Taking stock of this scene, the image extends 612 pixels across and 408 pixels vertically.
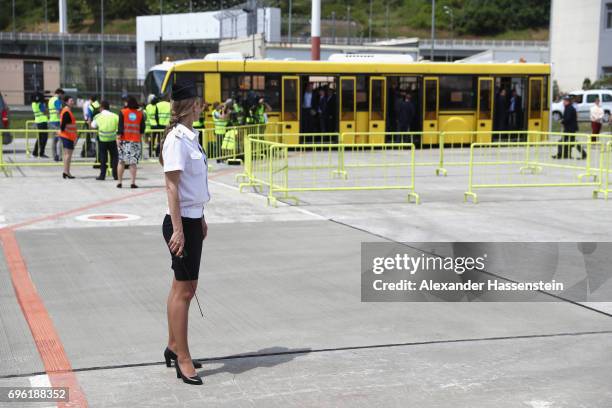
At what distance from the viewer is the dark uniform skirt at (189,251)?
5453 millimetres

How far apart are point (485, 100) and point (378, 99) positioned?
4022mm

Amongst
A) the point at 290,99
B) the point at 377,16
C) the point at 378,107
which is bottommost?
the point at 378,107

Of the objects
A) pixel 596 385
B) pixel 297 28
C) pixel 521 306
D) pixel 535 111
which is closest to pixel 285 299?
pixel 521 306

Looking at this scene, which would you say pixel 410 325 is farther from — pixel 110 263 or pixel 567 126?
pixel 567 126

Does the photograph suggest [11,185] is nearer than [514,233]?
No

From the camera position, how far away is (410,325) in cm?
688

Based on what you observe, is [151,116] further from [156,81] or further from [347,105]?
[347,105]

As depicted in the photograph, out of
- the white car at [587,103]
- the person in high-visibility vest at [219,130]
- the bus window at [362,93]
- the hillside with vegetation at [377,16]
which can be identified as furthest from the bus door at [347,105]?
the hillside with vegetation at [377,16]

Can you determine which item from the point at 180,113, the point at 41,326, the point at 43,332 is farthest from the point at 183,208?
the point at 41,326

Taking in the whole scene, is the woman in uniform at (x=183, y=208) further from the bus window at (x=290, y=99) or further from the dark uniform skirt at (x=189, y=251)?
the bus window at (x=290, y=99)

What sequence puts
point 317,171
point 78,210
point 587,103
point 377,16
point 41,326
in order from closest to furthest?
1. point 41,326
2. point 78,210
3. point 317,171
4. point 587,103
5. point 377,16

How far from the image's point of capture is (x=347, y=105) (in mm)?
27844

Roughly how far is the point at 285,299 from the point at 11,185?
35.8 feet

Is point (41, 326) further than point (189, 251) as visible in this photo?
Yes
